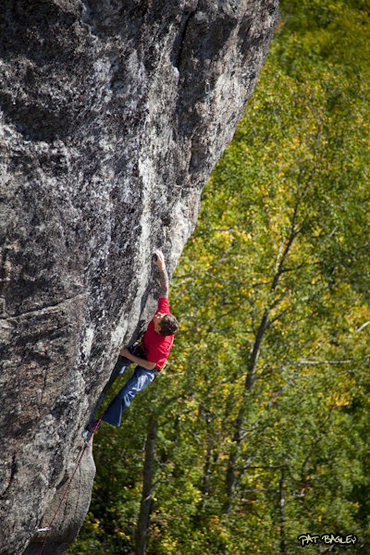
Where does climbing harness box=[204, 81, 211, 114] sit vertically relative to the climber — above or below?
above

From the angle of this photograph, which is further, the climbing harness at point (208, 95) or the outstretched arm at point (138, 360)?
the outstretched arm at point (138, 360)

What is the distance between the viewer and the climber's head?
8.14 meters

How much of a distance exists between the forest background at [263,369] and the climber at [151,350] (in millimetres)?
5516

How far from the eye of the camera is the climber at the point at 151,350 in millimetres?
8188

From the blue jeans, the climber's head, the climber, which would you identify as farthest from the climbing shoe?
the climber's head

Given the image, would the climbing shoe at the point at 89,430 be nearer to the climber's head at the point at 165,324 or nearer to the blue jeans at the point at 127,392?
the blue jeans at the point at 127,392

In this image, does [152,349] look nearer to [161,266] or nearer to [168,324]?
[168,324]

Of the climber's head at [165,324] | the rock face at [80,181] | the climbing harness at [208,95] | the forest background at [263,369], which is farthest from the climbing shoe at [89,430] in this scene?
the forest background at [263,369]

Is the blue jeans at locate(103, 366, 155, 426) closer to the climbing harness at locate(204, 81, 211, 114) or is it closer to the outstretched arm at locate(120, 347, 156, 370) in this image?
the outstretched arm at locate(120, 347, 156, 370)

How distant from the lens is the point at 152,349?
28.4 ft

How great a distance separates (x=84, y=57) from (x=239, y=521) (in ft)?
43.1

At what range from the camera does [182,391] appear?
15.2 m

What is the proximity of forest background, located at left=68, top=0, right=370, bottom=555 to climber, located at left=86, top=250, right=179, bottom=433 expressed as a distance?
217 inches

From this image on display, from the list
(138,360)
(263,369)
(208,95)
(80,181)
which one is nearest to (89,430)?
(138,360)
